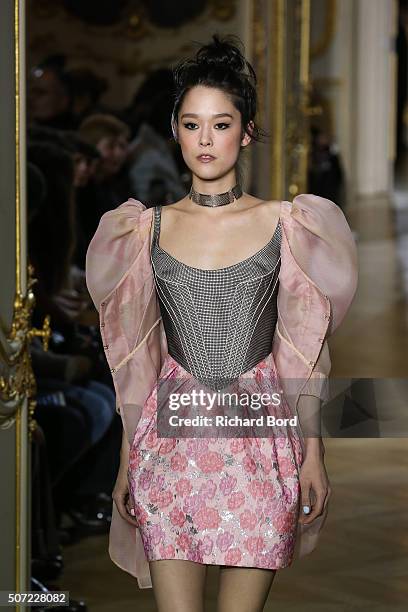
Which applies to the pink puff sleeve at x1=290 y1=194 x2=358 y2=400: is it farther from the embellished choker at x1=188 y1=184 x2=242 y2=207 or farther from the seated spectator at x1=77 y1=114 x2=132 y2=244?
the seated spectator at x1=77 y1=114 x2=132 y2=244

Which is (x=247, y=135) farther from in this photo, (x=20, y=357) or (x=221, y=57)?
(x=20, y=357)

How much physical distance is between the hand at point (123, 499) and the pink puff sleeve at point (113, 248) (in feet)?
1.17

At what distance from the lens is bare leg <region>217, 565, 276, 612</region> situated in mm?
2557

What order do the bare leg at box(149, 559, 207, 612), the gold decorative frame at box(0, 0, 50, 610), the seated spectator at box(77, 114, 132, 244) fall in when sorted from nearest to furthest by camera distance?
1. the bare leg at box(149, 559, 207, 612)
2. the gold decorative frame at box(0, 0, 50, 610)
3. the seated spectator at box(77, 114, 132, 244)

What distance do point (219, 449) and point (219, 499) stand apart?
94 mm

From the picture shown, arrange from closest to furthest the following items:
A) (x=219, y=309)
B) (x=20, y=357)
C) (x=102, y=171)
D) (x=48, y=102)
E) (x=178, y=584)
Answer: (x=178, y=584)
(x=219, y=309)
(x=20, y=357)
(x=102, y=171)
(x=48, y=102)

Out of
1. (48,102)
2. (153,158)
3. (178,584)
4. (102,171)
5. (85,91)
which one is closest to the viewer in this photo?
(178,584)

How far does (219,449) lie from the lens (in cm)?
260

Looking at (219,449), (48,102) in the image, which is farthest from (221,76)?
(48,102)

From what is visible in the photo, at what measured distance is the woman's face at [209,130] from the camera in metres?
2.59

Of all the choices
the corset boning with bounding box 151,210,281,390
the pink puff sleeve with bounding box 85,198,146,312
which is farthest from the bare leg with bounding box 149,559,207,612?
the pink puff sleeve with bounding box 85,198,146,312

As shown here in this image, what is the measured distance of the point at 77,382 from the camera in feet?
16.2

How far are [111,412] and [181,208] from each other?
231cm

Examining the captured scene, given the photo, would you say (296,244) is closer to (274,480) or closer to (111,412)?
(274,480)
